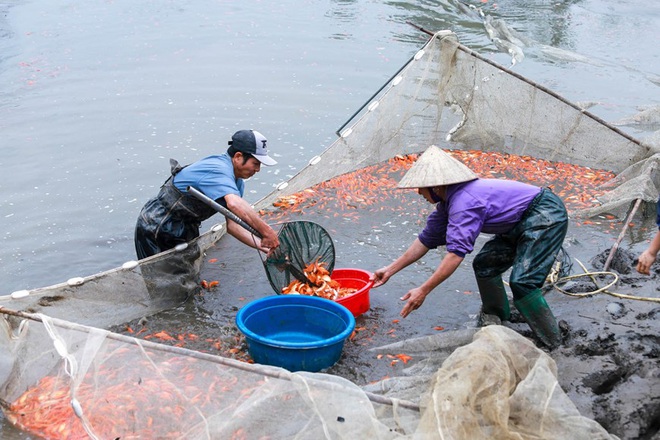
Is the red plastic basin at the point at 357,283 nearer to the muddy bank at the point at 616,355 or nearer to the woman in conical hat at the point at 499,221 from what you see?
the woman in conical hat at the point at 499,221

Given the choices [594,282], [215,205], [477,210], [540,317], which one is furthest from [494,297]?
[215,205]

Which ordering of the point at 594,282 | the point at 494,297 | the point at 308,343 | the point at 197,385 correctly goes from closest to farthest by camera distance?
the point at 197,385 < the point at 308,343 < the point at 494,297 < the point at 594,282

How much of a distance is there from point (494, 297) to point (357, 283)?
1.19m

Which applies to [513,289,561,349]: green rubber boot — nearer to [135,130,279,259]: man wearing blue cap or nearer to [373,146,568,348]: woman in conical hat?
[373,146,568,348]: woman in conical hat

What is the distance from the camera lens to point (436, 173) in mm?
4730

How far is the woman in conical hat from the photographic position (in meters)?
4.69

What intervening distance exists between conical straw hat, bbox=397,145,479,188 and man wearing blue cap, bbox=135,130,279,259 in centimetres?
130

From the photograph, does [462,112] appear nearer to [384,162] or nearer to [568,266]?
[384,162]

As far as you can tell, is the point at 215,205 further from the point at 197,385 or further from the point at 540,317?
the point at 540,317

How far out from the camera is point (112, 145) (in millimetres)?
10055

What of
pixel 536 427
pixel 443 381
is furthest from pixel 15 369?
pixel 536 427

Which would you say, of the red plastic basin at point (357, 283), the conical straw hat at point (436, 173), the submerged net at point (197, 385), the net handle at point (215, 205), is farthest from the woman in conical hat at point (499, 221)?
the net handle at point (215, 205)

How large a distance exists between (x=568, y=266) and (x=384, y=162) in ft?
11.0

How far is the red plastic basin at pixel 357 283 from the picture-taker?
5.66 m
